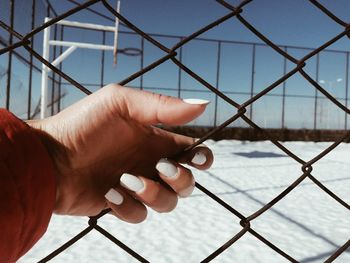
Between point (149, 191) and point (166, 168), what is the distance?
0.18 ft

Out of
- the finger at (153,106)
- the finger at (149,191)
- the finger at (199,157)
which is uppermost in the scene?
the finger at (153,106)

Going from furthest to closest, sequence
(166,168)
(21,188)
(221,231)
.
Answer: (221,231) < (166,168) < (21,188)

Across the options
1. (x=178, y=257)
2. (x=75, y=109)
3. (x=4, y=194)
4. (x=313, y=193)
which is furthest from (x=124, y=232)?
(x=313, y=193)

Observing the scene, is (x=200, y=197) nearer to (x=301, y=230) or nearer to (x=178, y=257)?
(x=301, y=230)

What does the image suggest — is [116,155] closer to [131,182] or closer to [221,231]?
[131,182]

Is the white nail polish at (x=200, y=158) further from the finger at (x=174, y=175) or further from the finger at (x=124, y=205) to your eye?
the finger at (x=124, y=205)

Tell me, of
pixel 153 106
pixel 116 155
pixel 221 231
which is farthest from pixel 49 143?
pixel 221 231

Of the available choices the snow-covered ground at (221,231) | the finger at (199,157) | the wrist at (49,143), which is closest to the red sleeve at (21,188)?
the wrist at (49,143)

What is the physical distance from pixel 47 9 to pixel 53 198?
6300mm

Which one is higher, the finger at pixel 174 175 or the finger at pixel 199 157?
the finger at pixel 199 157

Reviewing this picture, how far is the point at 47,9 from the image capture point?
6203 millimetres

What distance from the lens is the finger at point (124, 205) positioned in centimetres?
69

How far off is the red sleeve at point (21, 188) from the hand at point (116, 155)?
0.10 metres

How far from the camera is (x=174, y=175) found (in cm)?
67
